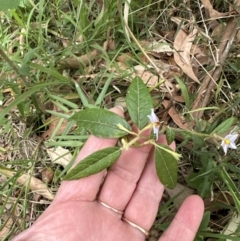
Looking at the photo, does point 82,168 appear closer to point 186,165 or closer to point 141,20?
point 186,165

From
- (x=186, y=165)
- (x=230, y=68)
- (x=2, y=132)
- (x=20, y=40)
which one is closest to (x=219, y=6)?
(x=230, y=68)

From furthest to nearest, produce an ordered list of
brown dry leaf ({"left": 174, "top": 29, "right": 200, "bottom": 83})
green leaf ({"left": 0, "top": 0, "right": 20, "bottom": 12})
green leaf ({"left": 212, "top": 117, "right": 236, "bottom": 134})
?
brown dry leaf ({"left": 174, "top": 29, "right": 200, "bottom": 83}) < green leaf ({"left": 212, "top": 117, "right": 236, "bottom": 134}) < green leaf ({"left": 0, "top": 0, "right": 20, "bottom": 12})

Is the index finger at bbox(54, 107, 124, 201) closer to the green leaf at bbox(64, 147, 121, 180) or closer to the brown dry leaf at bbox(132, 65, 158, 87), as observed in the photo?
the green leaf at bbox(64, 147, 121, 180)

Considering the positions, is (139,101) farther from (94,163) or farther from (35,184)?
(35,184)

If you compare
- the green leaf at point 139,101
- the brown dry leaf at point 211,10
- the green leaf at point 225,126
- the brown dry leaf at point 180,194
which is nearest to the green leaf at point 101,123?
the green leaf at point 139,101

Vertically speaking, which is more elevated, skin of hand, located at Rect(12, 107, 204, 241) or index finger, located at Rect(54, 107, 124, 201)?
index finger, located at Rect(54, 107, 124, 201)

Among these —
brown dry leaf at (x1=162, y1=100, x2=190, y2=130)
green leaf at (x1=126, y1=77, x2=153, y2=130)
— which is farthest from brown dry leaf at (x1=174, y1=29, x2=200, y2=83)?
green leaf at (x1=126, y1=77, x2=153, y2=130)

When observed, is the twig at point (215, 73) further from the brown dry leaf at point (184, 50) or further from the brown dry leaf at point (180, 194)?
the brown dry leaf at point (180, 194)

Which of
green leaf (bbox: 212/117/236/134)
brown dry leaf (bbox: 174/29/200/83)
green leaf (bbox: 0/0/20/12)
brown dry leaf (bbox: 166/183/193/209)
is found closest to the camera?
green leaf (bbox: 0/0/20/12)
